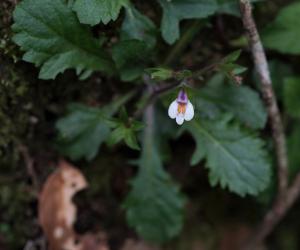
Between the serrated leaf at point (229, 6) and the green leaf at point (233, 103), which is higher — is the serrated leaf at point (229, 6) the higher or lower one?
the higher one

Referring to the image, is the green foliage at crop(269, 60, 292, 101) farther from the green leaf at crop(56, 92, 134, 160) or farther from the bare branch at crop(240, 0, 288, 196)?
the green leaf at crop(56, 92, 134, 160)

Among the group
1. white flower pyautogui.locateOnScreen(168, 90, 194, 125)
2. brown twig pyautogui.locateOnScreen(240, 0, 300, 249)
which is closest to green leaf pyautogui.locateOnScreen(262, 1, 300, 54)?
brown twig pyautogui.locateOnScreen(240, 0, 300, 249)

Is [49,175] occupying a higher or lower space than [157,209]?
higher

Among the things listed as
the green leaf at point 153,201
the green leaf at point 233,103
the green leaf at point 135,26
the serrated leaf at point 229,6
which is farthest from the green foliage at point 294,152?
the green leaf at point 135,26

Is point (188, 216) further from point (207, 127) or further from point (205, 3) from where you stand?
point (205, 3)

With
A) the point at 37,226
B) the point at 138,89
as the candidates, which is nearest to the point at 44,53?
the point at 138,89

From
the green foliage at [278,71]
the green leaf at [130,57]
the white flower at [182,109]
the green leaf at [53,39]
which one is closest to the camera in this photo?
the white flower at [182,109]

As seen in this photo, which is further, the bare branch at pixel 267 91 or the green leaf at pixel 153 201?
the green leaf at pixel 153 201

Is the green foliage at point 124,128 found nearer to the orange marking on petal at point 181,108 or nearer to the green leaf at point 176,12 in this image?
the orange marking on petal at point 181,108
